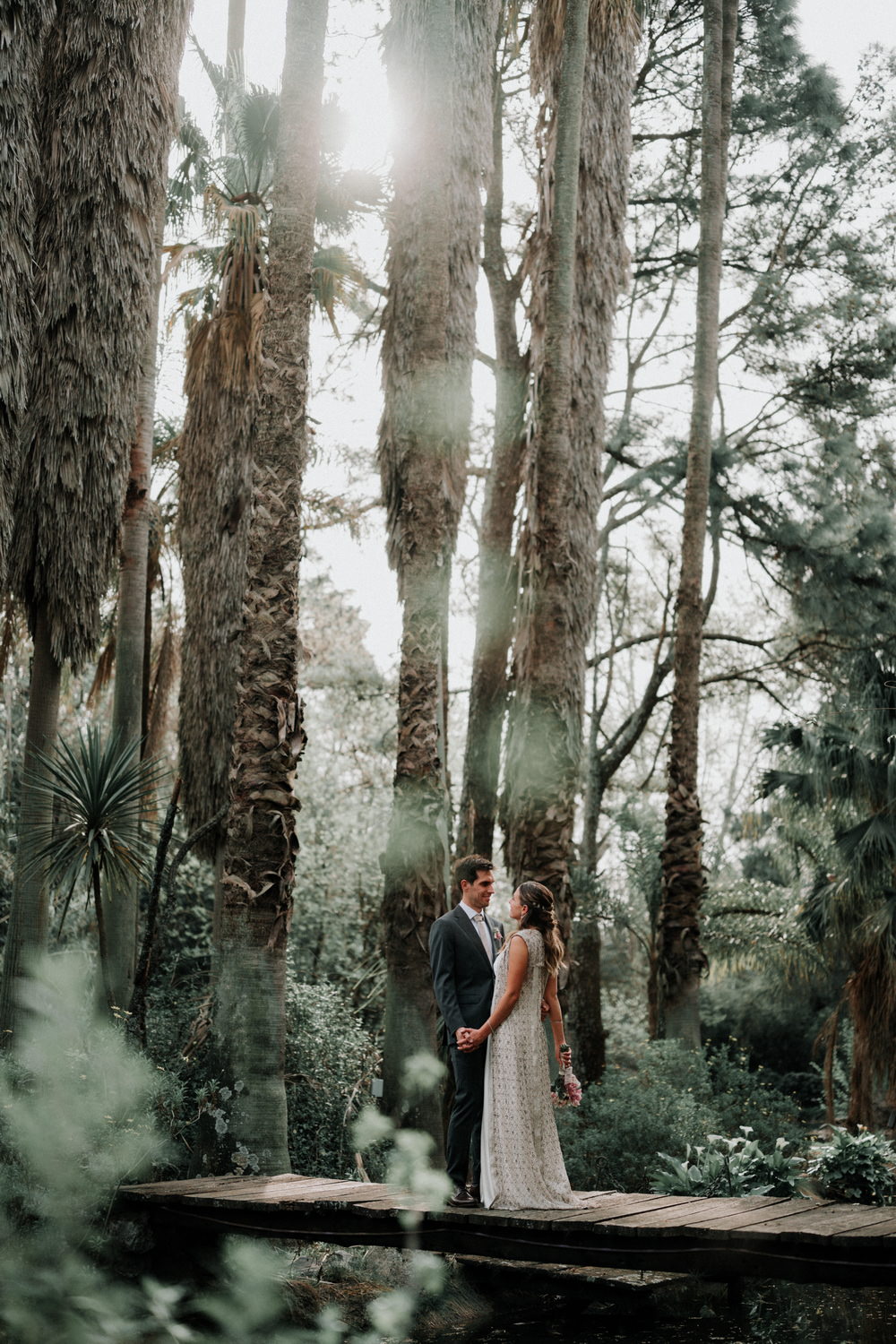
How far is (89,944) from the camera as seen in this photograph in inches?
684

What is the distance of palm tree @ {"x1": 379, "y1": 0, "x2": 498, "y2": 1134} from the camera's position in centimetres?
984

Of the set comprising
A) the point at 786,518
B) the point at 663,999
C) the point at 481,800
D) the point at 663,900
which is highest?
the point at 786,518

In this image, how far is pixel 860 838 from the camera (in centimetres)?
1584

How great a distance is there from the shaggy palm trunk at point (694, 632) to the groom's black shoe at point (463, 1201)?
8.10 metres

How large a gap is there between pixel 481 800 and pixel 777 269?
11697 mm

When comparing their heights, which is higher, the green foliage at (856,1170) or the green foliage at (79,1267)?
the green foliage at (79,1267)

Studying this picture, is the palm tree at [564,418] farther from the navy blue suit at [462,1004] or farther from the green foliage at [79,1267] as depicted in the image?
the green foliage at [79,1267]

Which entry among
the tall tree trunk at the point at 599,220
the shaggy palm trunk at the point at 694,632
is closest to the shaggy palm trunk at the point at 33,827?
the tall tree trunk at the point at 599,220

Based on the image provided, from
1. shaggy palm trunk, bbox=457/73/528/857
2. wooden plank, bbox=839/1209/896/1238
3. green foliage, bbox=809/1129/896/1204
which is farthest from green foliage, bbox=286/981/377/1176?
wooden plank, bbox=839/1209/896/1238

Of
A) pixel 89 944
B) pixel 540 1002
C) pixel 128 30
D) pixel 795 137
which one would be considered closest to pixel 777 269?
pixel 795 137

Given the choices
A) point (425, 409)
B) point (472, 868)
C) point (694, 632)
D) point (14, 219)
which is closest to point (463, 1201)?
point (472, 868)

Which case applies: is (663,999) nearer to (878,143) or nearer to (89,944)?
(89,944)

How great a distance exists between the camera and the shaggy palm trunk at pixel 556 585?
1114 cm

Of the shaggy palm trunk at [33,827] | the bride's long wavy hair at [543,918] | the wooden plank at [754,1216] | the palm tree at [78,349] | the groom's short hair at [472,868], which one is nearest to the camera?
the wooden plank at [754,1216]
